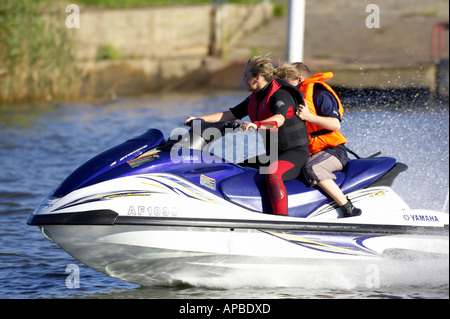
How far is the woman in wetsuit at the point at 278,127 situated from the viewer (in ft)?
15.7

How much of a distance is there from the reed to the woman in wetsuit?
886 cm

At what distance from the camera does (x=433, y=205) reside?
6.04 meters

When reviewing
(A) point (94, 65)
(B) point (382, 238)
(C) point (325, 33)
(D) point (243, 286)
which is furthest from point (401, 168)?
(C) point (325, 33)

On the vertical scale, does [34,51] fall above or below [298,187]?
above

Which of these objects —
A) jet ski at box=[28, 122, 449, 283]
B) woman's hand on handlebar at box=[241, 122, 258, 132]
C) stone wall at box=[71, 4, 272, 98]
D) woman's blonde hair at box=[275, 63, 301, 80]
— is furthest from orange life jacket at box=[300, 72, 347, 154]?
stone wall at box=[71, 4, 272, 98]

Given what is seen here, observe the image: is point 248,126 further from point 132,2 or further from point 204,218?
point 132,2

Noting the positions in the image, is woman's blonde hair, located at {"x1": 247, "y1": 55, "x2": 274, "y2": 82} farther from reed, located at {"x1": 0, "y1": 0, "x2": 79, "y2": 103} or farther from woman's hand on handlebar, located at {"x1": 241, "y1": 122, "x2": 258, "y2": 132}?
reed, located at {"x1": 0, "y1": 0, "x2": 79, "y2": 103}

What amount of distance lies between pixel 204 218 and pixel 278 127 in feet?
2.61

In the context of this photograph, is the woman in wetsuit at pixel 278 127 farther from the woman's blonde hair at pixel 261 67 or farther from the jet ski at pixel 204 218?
the jet ski at pixel 204 218

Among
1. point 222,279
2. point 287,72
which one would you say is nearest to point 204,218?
point 222,279

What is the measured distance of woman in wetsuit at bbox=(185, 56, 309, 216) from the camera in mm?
4797

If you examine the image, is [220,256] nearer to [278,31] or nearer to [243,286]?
[243,286]

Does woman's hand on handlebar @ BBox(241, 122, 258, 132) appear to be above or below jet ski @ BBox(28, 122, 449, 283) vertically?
above

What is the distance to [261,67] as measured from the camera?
491 centimetres
